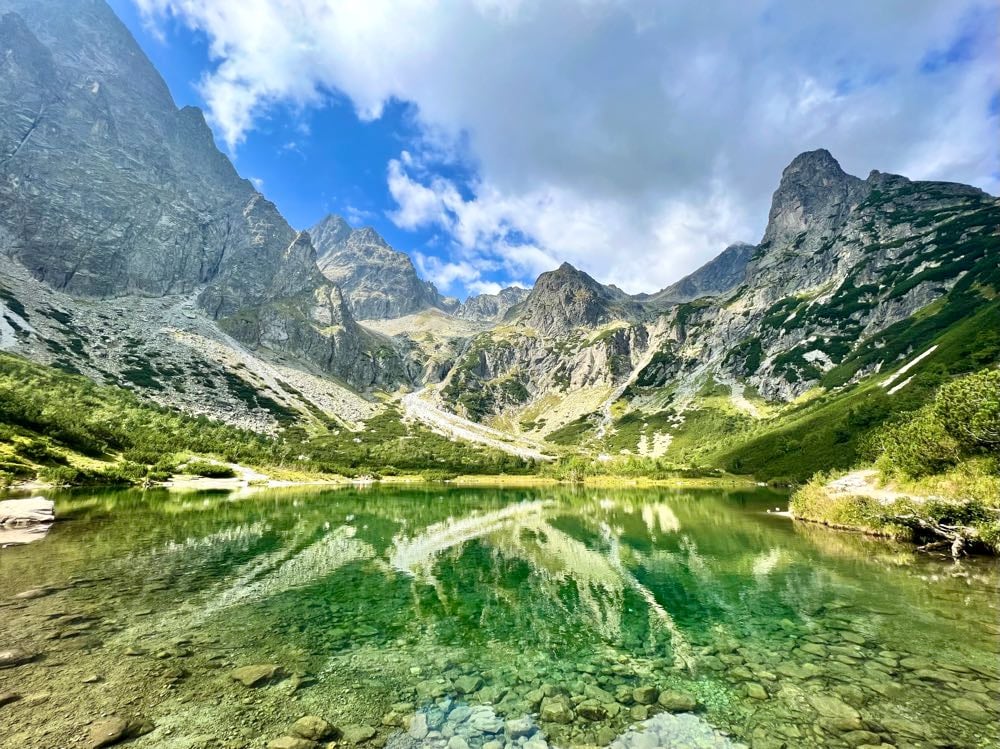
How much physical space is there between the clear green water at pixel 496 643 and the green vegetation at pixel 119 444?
2336 inches

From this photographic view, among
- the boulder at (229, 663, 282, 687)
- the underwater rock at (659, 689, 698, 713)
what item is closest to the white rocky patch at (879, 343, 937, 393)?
the underwater rock at (659, 689, 698, 713)

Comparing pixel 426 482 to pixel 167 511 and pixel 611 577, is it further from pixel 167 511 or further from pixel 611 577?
pixel 611 577

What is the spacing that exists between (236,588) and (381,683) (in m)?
14.5

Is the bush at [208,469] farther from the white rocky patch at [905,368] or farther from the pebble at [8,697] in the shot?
the white rocky patch at [905,368]

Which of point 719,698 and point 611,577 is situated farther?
point 611,577

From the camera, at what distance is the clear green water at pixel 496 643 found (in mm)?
11641

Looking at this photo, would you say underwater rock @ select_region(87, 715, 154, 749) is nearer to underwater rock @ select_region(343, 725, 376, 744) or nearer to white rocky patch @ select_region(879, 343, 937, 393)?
underwater rock @ select_region(343, 725, 376, 744)

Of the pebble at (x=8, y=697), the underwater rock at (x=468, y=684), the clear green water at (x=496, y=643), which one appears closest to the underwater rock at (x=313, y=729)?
the clear green water at (x=496, y=643)

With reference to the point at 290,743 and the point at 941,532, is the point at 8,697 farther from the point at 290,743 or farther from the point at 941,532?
the point at 941,532

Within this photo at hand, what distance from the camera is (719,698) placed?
531 inches

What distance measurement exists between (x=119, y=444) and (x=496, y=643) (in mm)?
128089

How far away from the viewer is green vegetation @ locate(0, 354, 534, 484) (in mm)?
78750

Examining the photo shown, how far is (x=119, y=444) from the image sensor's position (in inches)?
4267

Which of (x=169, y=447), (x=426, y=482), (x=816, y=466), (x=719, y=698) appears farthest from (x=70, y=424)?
(x=816, y=466)
